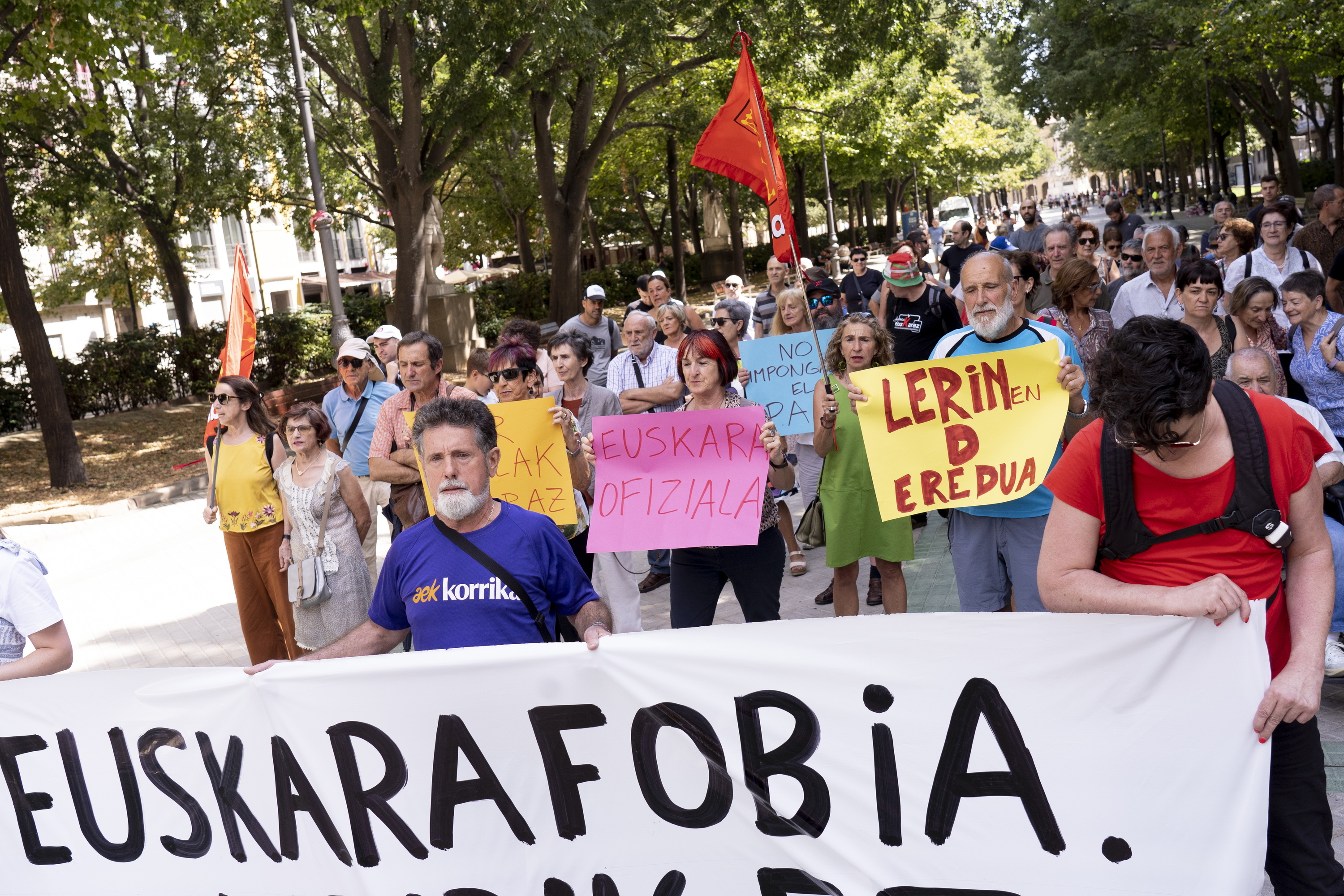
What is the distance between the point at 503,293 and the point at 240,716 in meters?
26.9

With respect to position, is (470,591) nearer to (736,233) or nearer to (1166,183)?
(736,233)

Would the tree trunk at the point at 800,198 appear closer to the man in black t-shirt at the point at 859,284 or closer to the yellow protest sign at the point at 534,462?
the man in black t-shirt at the point at 859,284

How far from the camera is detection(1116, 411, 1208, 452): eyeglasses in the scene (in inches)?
103

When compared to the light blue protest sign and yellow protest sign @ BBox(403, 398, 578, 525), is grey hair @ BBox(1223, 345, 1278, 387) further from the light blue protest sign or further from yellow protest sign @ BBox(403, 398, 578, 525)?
yellow protest sign @ BBox(403, 398, 578, 525)

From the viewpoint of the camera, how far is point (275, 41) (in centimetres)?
1975

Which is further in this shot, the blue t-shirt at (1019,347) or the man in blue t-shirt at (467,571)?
the blue t-shirt at (1019,347)

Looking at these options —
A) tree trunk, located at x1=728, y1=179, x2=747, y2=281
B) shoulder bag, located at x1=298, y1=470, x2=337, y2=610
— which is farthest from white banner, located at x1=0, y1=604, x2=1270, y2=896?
tree trunk, located at x1=728, y1=179, x2=747, y2=281

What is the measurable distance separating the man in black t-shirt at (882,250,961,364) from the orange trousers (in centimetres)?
429

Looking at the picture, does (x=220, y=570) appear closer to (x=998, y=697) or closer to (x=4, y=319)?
(x=998, y=697)

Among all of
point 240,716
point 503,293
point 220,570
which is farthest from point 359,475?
point 503,293

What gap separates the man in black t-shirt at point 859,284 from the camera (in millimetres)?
10727

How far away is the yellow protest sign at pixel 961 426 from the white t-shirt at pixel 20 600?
9.60 ft

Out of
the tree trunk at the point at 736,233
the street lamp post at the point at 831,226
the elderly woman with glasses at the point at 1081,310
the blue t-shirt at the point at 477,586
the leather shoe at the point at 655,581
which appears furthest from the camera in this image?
the tree trunk at the point at 736,233

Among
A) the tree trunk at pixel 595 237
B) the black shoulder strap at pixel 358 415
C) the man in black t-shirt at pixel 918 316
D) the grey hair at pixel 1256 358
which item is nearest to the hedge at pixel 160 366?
the black shoulder strap at pixel 358 415
